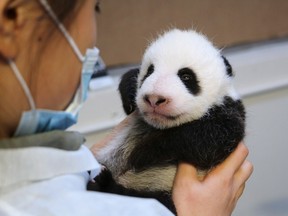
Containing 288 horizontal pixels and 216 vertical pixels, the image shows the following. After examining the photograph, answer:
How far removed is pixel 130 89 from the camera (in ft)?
3.69

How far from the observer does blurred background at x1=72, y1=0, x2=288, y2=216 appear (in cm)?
170

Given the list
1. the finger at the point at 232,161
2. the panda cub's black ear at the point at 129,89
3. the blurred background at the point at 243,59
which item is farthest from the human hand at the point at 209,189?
the blurred background at the point at 243,59

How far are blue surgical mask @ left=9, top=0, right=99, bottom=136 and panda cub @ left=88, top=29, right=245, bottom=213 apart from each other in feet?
0.57

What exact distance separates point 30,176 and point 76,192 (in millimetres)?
76

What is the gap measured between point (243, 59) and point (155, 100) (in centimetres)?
105

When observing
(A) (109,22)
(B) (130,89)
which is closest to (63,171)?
(B) (130,89)

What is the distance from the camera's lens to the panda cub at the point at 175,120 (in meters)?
0.94

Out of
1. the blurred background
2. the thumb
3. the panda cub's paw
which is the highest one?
the panda cub's paw

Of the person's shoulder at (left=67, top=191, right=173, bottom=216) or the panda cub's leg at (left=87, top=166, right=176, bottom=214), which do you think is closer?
the person's shoulder at (left=67, top=191, right=173, bottom=216)

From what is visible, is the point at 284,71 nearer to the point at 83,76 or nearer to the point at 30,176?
the point at 83,76

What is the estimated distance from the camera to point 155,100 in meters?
0.92

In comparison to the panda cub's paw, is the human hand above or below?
below

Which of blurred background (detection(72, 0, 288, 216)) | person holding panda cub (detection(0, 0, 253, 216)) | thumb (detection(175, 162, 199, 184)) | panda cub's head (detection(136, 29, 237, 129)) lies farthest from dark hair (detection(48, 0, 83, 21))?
blurred background (detection(72, 0, 288, 216))

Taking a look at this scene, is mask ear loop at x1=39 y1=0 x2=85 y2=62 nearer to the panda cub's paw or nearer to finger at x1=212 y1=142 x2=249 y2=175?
the panda cub's paw
